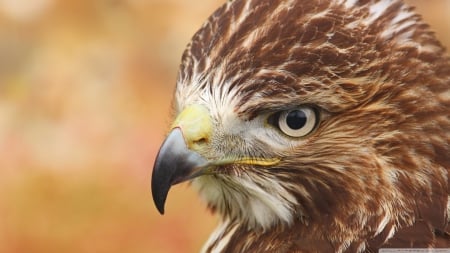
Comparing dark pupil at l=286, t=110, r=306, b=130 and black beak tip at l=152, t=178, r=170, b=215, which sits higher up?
dark pupil at l=286, t=110, r=306, b=130

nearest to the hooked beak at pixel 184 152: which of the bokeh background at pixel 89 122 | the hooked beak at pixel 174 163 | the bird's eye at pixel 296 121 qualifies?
the hooked beak at pixel 174 163

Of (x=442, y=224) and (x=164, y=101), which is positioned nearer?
(x=442, y=224)

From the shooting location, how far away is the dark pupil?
5.44 feet

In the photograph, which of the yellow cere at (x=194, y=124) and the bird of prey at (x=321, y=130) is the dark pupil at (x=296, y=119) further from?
the yellow cere at (x=194, y=124)

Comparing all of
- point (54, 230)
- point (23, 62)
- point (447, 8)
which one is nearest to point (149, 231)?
point (54, 230)

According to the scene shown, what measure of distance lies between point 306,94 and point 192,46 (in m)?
0.30

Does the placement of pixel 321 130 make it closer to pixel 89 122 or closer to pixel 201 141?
pixel 201 141

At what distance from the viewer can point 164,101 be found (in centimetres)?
308

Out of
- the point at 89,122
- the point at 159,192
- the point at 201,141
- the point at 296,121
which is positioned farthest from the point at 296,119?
the point at 89,122

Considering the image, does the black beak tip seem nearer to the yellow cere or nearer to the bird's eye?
the yellow cere

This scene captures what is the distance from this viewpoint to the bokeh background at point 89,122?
3043mm

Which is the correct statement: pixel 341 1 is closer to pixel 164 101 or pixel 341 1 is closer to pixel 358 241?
pixel 358 241

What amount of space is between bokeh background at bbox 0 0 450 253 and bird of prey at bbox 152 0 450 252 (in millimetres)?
1304

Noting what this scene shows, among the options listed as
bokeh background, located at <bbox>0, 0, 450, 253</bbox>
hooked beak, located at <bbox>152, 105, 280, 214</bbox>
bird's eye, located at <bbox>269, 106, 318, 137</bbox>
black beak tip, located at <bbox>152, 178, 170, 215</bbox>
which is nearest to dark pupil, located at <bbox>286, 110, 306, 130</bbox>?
bird's eye, located at <bbox>269, 106, 318, 137</bbox>
